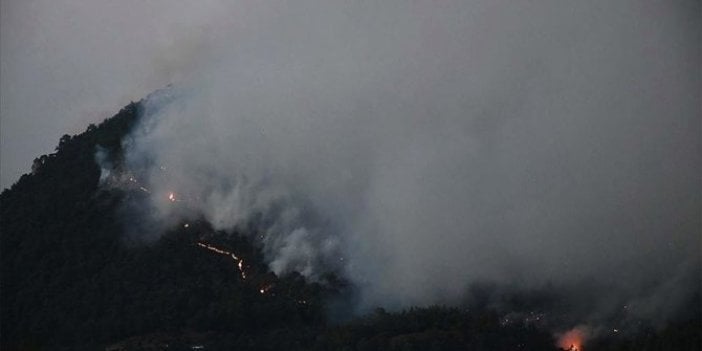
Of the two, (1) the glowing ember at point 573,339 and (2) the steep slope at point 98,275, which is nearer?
(1) the glowing ember at point 573,339

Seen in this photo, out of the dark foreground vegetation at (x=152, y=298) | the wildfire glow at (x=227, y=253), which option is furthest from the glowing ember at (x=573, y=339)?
the wildfire glow at (x=227, y=253)

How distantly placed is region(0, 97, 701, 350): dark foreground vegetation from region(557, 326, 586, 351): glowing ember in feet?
1.57

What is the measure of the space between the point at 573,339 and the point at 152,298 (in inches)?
574

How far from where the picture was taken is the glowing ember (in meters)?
37.2

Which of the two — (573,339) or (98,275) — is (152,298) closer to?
(98,275)

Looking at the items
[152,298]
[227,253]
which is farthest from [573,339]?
[152,298]

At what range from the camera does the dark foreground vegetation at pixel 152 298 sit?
3641cm

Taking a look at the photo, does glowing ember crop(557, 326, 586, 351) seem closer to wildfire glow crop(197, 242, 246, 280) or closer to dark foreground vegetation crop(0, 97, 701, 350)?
dark foreground vegetation crop(0, 97, 701, 350)

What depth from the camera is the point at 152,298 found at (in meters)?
40.8

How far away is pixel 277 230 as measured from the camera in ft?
151

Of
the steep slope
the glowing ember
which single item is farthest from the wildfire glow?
the glowing ember

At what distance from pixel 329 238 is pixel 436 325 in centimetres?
952

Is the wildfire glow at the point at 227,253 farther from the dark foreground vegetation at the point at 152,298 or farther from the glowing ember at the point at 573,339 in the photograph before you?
the glowing ember at the point at 573,339

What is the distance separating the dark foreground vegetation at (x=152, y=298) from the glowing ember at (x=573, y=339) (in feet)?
1.57
